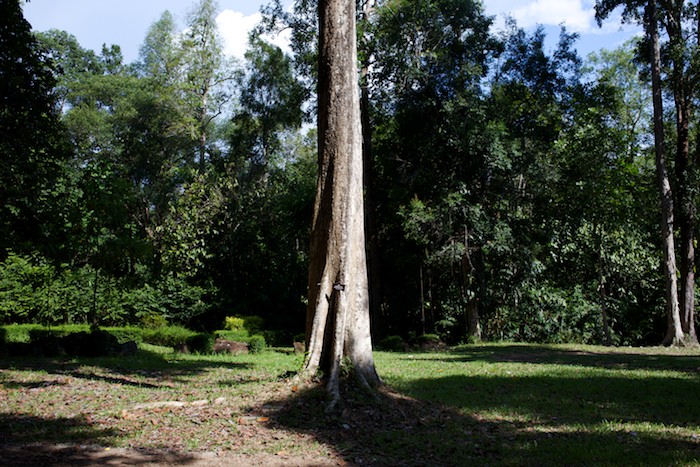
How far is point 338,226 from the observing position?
7355 millimetres

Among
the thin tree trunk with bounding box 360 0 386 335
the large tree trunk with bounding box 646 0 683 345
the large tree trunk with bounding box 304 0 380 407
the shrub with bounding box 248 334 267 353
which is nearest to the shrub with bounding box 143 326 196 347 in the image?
the shrub with bounding box 248 334 267 353

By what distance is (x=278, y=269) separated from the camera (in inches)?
1011

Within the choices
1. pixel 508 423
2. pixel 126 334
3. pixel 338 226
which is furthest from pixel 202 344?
pixel 508 423

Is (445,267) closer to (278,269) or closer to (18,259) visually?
(278,269)

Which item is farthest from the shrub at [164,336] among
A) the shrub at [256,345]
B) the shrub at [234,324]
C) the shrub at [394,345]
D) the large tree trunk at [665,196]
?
the large tree trunk at [665,196]

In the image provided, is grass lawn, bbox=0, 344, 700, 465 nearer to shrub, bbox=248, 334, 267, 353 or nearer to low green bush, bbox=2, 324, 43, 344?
low green bush, bbox=2, 324, 43, 344

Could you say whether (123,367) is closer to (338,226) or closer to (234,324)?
(338,226)

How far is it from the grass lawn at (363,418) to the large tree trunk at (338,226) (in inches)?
20.0

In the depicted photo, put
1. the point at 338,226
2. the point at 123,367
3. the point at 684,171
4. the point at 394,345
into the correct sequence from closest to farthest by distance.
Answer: the point at 338,226 < the point at 123,367 < the point at 684,171 < the point at 394,345

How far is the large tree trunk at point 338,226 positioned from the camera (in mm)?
7238

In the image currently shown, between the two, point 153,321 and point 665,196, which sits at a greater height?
point 665,196

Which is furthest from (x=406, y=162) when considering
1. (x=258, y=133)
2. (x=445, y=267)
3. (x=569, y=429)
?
(x=569, y=429)

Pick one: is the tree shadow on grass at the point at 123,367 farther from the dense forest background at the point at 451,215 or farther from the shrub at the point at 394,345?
the shrub at the point at 394,345

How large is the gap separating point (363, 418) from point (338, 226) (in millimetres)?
2392
